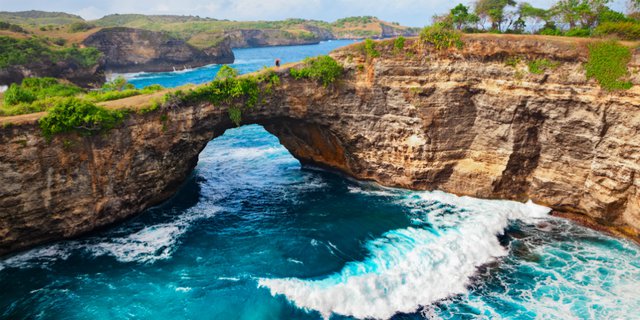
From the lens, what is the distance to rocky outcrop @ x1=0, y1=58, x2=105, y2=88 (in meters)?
64.2

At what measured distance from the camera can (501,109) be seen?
25500mm

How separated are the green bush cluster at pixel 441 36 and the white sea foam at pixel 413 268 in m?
10.8

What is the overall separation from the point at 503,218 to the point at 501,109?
22.5 feet

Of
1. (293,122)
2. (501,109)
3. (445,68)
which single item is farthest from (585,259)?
(293,122)

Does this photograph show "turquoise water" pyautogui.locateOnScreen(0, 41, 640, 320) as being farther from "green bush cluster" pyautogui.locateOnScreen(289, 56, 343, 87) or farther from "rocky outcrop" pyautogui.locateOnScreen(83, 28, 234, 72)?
"rocky outcrop" pyautogui.locateOnScreen(83, 28, 234, 72)

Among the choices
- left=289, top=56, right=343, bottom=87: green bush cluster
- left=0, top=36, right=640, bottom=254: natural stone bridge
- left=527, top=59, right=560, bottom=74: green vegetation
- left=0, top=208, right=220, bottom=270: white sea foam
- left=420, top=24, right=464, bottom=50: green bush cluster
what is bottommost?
left=0, top=208, right=220, bottom=270: white sea foam

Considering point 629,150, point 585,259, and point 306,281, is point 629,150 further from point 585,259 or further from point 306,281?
point 306,281

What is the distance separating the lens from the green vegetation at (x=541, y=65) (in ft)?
79.0

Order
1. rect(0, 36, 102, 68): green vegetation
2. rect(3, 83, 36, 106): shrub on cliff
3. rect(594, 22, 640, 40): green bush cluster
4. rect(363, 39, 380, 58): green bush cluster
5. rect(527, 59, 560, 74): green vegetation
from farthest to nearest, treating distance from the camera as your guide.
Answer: rect(0, 36, 102, 68): green vegetation < rect(363, 39, 380, 58): green bush cluster < rect(527, 59, 560, 74): green vegetation < rect(594, 22, 640, 40): green bush cluster < rect(3, 83, 36, 106): shrub on cliff

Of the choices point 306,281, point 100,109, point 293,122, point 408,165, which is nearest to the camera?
point 306,281

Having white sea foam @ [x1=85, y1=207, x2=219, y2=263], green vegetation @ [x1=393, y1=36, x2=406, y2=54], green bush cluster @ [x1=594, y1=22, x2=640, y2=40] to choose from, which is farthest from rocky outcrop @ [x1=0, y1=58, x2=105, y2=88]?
green bush cluster @ [x1=594, y1=22, x2=640, y2=40]

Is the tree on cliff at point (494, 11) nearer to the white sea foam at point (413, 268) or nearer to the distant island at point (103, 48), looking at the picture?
the white sea foam at point (413, 268)

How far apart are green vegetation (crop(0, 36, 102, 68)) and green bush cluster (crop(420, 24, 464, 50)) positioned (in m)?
67.6

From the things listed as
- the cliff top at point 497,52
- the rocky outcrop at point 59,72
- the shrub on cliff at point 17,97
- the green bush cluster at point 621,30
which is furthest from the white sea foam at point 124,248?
the rocky outcrop at point 59,72
